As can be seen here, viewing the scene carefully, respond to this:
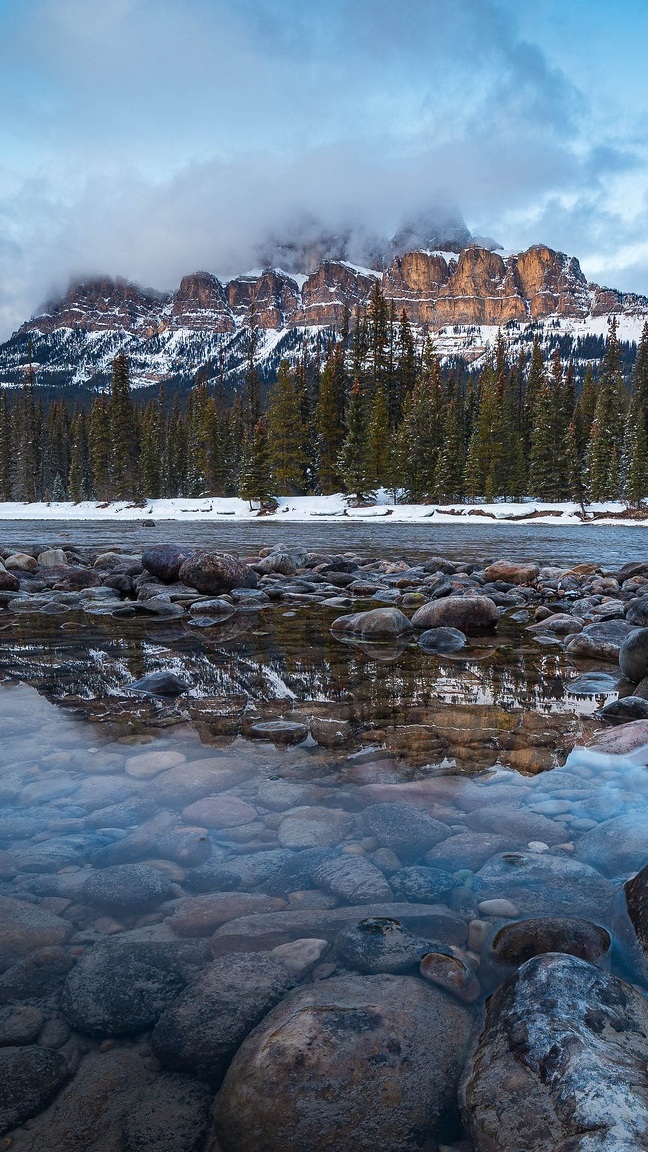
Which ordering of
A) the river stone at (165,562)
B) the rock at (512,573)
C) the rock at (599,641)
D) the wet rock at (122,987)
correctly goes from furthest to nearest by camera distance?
the rock at (512,573) < the river stone at (165,562) < the rock at (599,641) < the wet rock at (122,987)

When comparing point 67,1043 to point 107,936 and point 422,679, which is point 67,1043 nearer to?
point 107,936

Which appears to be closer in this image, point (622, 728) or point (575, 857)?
point (575, 857)

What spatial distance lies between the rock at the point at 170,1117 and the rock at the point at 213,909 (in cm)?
56

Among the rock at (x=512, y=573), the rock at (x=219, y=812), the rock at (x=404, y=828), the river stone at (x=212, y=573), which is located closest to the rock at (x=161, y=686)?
the rock at (x=219, y=812)

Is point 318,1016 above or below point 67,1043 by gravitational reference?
above

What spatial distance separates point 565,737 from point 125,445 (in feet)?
218

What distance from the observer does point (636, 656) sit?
16.6 ft

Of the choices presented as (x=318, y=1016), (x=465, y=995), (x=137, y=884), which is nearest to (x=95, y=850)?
(x=137, y=884)

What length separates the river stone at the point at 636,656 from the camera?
4.99 meters

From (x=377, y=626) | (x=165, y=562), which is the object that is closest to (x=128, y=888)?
(x=377, y=626)

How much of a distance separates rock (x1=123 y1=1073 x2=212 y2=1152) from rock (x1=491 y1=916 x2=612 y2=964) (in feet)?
3.16

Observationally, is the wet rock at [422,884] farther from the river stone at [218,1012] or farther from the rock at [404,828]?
the river stone at [218,1012]

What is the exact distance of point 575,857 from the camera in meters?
2.61

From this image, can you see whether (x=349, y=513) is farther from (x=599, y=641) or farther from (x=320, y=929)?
(x=320, y=929)
